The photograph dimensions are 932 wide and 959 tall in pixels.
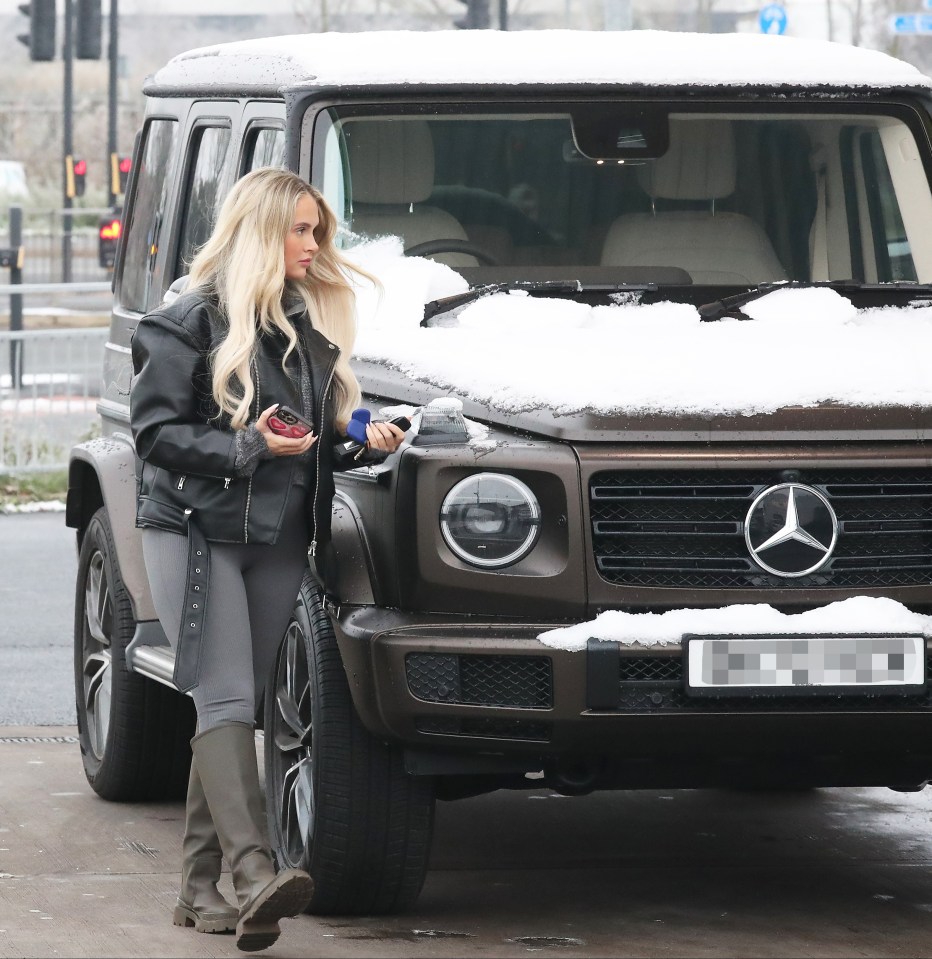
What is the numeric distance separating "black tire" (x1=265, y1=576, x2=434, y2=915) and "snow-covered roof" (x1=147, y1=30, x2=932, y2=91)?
4.69 ft

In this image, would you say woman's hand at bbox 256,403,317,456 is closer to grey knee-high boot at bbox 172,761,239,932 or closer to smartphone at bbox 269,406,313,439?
smartphone at bbox 269,406,313,439

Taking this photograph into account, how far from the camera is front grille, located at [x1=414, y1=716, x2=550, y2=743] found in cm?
466

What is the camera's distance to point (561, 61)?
19.2 ft

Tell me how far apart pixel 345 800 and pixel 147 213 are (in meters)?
2.70

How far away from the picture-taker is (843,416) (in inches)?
186

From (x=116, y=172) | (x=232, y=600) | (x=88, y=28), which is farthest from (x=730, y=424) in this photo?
(x=116, y=172)

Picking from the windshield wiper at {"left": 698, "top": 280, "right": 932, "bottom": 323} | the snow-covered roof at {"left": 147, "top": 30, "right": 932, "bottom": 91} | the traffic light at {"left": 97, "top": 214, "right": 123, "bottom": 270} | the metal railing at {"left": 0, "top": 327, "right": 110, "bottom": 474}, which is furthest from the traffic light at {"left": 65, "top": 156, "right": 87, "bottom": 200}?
the windshield wiper at {"left": 698, "top": 280, "right": 932, "bottom": 323}

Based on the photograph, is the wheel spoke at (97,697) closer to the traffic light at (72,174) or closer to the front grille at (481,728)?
the front grille at (481,728)

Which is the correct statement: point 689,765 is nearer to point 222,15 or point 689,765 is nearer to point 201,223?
point 201,223

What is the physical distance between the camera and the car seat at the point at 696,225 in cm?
590

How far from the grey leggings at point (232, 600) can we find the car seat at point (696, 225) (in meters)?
1.40

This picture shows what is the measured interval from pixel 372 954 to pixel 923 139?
107 inches

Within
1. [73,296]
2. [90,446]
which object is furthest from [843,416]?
[73,296]

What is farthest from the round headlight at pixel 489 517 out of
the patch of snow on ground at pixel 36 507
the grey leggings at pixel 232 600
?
the patch of snow on ground at pixel 36 507
